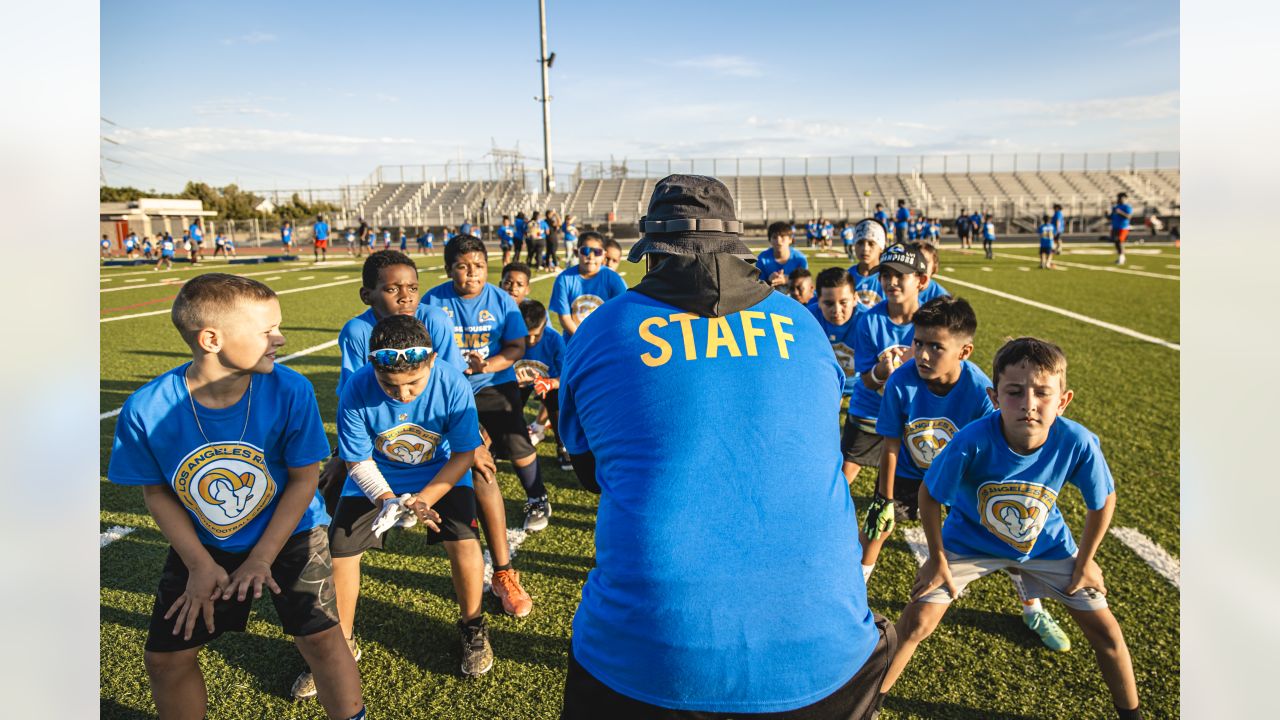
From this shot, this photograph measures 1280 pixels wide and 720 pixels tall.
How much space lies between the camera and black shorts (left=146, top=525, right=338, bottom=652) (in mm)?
2391

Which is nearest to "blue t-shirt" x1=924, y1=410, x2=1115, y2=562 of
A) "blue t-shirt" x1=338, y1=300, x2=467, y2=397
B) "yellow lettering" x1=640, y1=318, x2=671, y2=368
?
"yellow lettering" x1=640, y1=318, x2=671, y2=368

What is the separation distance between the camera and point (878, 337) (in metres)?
4.52

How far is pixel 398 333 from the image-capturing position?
2979 millimetres

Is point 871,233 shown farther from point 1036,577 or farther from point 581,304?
point 1036,577

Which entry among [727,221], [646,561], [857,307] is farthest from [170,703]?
[857,307]

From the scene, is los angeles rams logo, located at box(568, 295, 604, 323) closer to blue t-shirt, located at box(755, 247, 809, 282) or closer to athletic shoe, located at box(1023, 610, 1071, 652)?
blue t-shirt, located at box(755, 247, 809, 282)

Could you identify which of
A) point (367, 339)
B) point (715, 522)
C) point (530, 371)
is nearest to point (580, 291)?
point (530, 371)

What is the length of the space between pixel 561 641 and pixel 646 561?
2082 mm

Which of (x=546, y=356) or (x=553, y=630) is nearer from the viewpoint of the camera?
(x=553, y=630)

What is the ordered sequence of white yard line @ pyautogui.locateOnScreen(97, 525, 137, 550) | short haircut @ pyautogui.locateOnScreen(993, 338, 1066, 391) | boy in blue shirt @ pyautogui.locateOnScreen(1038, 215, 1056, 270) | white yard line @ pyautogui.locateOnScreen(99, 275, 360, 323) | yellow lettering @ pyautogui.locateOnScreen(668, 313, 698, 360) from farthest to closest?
boy in blue shirt @ pyautogui.locateOnScreen(1038, 215, 1056, 270) < white yard line @ pyautogui.locateOnScreen(99, 275, 360, 323) < white yard line @ pyautogui.locateOnScreen(97, 525, 137, 550) < short haircut @ pyautogui.locateOnScreen(993, 338, 1066, 391) < yellow lettering @ pyautogui.locateOnScreen(668, 313, 698, 360)

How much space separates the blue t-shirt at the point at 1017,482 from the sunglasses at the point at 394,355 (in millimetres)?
2124

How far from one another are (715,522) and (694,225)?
2.49 feet

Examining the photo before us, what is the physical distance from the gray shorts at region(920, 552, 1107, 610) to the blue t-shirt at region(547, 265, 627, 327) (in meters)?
4.12
